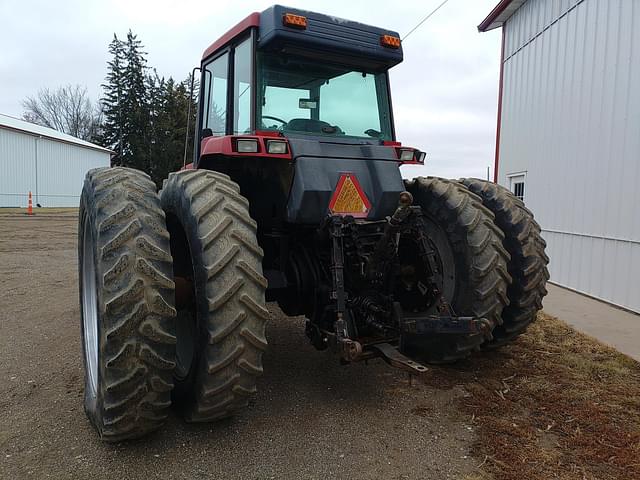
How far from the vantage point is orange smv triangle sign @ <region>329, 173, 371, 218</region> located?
341cm

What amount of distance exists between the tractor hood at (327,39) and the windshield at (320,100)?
0.36ft

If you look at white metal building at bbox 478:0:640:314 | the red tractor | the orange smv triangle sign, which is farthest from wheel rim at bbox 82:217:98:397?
white metal building at bbox 478:0:640:314

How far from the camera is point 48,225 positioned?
18141mm

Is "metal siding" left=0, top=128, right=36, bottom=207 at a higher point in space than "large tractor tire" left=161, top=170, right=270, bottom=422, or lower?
higher

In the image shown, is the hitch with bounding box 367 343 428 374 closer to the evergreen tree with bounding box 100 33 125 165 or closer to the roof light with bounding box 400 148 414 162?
the roof light with bounding box 400 148 414 162

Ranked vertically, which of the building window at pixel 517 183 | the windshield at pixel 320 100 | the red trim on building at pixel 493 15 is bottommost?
the building window at pixel 517 183

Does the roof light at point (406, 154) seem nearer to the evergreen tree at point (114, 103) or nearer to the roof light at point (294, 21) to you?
the roof light at point (294, 21)

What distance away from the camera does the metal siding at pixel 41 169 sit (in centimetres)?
3028

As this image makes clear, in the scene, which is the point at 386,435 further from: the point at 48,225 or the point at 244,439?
the point at 48,225

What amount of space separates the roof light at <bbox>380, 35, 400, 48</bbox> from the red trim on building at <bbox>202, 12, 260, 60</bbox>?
37.7 inches

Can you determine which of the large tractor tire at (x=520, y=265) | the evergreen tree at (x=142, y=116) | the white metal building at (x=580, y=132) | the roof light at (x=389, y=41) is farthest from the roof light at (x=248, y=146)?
the evergreen tree at (x=142, y=116)

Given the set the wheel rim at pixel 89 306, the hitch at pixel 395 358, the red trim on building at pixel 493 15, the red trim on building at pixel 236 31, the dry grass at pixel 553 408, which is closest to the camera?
the dry grass at pixel 553 408

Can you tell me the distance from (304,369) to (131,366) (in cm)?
192

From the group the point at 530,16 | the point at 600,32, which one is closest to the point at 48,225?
the point at 530,16
